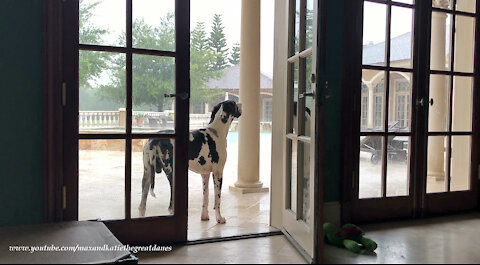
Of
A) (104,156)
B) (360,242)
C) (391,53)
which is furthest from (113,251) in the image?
(391,53)

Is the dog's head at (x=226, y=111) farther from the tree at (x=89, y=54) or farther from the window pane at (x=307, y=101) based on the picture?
the tree at (x=89, y=54)

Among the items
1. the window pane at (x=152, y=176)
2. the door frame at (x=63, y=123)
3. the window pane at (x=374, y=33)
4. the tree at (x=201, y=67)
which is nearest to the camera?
the door frame at (x=63, y=123)

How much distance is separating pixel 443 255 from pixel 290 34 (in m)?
1.64

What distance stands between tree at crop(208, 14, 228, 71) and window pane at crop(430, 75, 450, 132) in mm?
12460

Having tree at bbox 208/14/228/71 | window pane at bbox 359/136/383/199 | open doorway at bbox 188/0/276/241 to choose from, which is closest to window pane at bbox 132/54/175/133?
window pane at bbox 359/136/383/199

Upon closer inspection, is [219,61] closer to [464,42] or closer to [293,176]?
[464,42]

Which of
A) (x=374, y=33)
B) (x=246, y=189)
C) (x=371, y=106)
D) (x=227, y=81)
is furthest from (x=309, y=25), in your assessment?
(x=227, y=81)

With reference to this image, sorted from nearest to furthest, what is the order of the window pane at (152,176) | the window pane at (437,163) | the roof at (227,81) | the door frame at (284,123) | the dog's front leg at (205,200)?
the door frame at (284,123)
the window pane at (152,176)
the dog's front leg at (205,200)
the window pane at (437,163)
the roof at (227,81)

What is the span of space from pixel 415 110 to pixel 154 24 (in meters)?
2.08

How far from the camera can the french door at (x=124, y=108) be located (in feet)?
7.09

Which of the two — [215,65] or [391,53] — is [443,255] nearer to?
[391,53]

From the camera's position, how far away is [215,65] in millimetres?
15133

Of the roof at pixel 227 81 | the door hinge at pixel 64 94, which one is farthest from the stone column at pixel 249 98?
the roof at pixel 227 81

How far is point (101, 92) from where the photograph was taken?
223 cm
